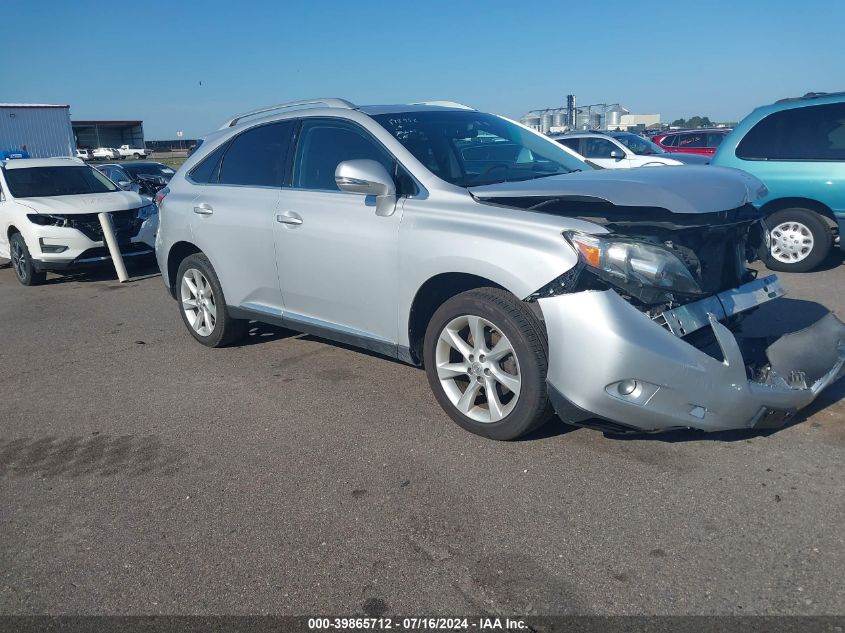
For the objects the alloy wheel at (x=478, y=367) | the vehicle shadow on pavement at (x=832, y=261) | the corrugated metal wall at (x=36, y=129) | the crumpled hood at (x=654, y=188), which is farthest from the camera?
the corrugated metal wall at (x=36, y=129)

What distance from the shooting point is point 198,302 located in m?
5.89

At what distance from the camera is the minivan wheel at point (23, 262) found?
9.55m

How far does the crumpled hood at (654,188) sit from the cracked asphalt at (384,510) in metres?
1.22

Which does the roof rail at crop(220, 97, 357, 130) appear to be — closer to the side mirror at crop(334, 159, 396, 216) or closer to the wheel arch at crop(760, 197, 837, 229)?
the side mirror at crop(334, 159, 396, 216)

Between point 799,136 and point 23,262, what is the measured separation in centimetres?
953

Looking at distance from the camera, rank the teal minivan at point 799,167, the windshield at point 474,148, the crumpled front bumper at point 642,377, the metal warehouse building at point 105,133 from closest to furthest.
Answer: the crumpled front bumper at point 642,377 → the windshield at point 474,148 → the teal minivan at point 799,167 → the metal warehouse building at point 105,133

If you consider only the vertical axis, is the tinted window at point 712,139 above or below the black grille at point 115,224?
above

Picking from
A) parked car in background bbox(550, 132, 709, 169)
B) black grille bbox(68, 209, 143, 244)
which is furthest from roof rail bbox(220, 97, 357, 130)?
parked car in background bbox(550, 132, 709, 169)

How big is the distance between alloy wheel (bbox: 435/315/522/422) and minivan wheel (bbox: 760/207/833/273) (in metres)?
5.15

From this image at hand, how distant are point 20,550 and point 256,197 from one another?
2.72 metres

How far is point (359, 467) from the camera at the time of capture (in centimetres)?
371

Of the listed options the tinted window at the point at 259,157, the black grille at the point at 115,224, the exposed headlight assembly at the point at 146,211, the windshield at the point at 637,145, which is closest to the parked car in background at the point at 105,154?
the windshield at the point at 637,145

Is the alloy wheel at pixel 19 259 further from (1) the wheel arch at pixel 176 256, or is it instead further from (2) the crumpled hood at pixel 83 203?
(1) the wheel arch at pixel 176 256

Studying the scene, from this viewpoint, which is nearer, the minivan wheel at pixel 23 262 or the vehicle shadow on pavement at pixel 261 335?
the vehicle shadow on pavement at pixel 261 335
